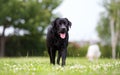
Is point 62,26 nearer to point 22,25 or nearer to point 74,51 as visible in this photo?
point 74,51

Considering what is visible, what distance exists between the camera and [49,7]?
59188mm

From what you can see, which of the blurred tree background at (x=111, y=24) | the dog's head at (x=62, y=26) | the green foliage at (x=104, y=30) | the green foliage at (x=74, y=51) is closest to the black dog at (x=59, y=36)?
the dog's head at (x=62, y=26)

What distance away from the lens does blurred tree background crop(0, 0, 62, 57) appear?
5328 cm

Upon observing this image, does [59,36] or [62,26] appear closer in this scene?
[62,26]

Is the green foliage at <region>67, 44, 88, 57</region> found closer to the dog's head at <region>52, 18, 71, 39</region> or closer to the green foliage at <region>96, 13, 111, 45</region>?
the dog's head at <region>52, 18, 71, 39</region>

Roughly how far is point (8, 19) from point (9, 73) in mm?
44146

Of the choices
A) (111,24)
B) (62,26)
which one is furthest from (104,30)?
(62,26)

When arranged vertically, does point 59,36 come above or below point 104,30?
below

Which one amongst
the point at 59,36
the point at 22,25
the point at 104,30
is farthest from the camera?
the point at 104,30

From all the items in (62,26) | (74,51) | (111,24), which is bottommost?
(74,51)

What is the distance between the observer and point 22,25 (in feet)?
180

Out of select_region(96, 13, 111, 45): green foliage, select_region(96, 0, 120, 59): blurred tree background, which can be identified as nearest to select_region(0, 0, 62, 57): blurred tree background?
select_region(96, 0, 120, 59): blurred tree background

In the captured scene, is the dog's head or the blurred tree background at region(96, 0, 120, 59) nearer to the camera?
the dog's head

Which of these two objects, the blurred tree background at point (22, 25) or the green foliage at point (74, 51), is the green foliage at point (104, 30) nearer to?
the blurred tree background at point (22, 25)
